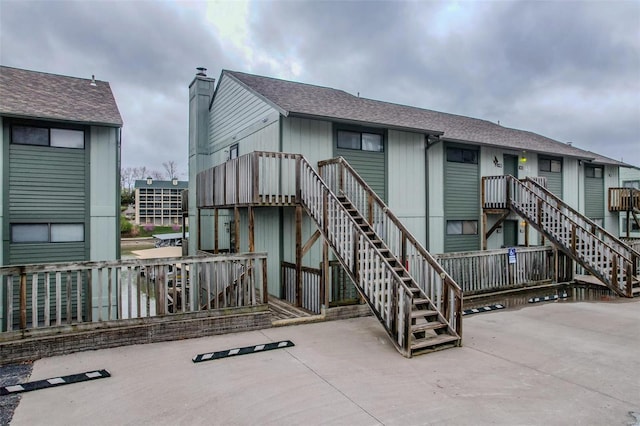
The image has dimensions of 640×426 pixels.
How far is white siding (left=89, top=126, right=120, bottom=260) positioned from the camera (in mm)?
10156

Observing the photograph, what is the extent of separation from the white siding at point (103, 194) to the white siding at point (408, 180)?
7.93 metres

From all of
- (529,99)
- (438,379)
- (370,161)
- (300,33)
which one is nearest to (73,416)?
(438,379)

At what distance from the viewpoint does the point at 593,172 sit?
61.8ft

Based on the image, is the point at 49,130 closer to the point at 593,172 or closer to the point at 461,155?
the point at 461,155

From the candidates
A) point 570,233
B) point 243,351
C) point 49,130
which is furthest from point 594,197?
point 49,130

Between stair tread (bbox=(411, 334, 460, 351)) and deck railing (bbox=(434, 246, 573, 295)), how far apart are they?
11.1ft

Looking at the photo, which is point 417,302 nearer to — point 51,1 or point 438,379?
point 438,379

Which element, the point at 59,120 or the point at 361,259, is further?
the point at 59,120

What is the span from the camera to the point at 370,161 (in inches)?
459

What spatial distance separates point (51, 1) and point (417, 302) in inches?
679

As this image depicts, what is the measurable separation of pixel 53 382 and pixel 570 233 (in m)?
13.3

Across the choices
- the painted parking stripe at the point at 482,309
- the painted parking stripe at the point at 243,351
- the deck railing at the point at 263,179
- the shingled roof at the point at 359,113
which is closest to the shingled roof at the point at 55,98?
the deck railing at the point at 263,179

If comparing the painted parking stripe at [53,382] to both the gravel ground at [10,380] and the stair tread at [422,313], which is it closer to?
the gravel ground at [10,380]

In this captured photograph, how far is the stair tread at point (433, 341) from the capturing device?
5.98m
